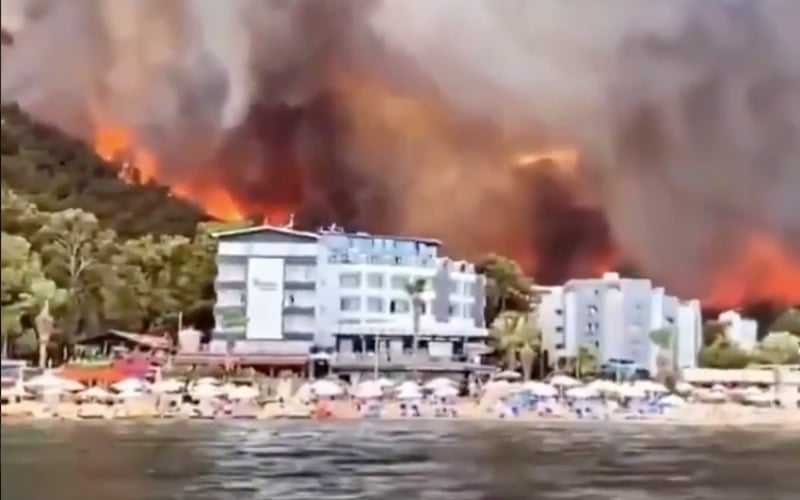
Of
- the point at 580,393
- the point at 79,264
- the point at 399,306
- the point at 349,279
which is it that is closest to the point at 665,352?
the point at 580,393

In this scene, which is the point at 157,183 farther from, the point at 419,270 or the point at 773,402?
the point at 773,402

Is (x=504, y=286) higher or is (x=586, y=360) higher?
(x=504, y=286)

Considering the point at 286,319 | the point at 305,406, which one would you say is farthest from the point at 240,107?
the point at 305,406

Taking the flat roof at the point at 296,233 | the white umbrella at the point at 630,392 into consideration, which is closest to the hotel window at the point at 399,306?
the flat roof at the point at 296,233

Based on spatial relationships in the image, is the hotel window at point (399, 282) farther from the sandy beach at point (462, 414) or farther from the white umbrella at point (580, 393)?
the white umbrella at point (580, 393)

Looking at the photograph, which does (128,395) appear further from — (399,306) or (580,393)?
(580,393)

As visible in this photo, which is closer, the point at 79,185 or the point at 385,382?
the point at 79,185
